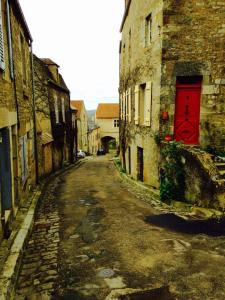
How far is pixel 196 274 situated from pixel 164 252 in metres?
0.84

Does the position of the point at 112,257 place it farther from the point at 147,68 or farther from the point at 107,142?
the point at 107,142

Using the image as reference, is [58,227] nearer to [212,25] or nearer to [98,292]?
[98,292]

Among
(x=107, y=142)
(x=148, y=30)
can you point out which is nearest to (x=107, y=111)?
(x=107, y=142)

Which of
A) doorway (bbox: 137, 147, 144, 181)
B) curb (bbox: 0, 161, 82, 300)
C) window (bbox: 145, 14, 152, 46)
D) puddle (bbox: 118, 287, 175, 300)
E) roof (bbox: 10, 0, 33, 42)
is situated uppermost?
window (bbox: 145, 14, 152, 46)

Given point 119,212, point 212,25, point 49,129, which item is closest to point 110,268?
point 119,212

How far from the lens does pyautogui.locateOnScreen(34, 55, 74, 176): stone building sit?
44.8 feet

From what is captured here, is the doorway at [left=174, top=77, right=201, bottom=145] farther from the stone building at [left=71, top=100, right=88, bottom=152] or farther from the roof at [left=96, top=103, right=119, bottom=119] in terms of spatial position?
the roof at [left=96, top=103, right=119, bottom=119]

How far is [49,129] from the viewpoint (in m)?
15.4

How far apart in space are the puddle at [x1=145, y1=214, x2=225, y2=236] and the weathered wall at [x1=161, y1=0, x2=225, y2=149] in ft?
12.4

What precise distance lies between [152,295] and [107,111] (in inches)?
1717

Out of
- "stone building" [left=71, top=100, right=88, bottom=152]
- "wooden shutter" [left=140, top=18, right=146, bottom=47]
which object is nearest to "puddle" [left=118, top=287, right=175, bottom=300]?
"wooden shutter" [left=140, top=18, right=146, bottom=47]

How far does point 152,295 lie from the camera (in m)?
3.80

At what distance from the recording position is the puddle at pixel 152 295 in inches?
148

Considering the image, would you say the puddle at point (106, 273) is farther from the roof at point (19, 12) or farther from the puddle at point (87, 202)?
the roof at point (19, 12)
